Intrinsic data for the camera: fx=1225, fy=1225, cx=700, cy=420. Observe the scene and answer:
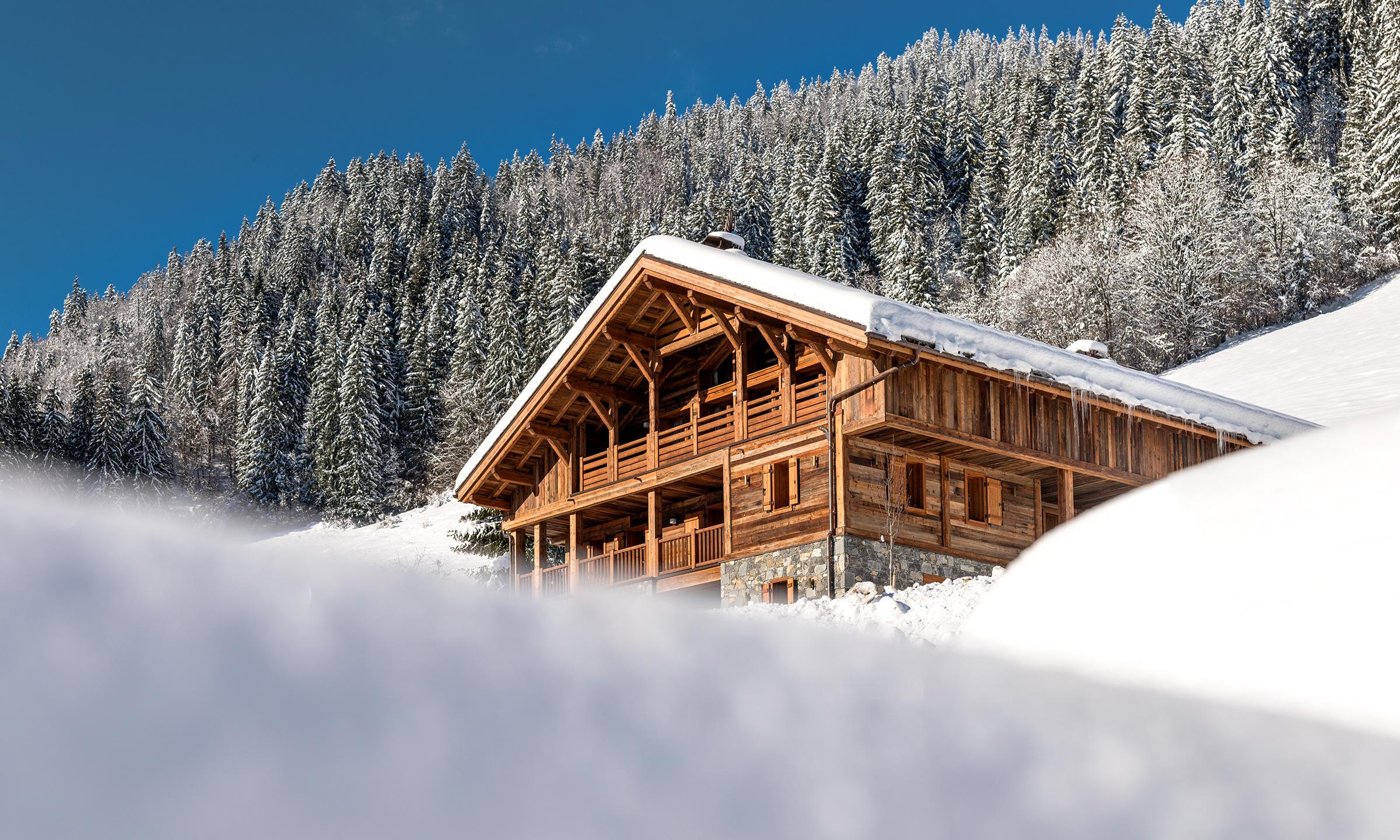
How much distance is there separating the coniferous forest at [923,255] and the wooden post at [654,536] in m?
33.0

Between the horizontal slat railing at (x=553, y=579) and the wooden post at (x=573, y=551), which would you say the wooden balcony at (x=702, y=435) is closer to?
the wooden post at (x=573, y=551)

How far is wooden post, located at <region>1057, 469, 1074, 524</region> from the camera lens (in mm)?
20828

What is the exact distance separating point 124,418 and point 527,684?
68032mm

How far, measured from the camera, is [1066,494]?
68.6 feet

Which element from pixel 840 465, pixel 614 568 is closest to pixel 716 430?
pixel 840 465

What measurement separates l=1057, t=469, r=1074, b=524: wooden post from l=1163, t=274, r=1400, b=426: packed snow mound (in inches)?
437

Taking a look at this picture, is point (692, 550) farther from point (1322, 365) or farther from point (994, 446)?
point (1322, 365)

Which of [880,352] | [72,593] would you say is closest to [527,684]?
[72,593]

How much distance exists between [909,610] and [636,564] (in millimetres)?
11061

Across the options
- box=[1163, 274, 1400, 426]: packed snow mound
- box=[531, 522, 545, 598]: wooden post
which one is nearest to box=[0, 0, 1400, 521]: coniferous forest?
box=[1163, 274, 1400, 426]: packed snow mound

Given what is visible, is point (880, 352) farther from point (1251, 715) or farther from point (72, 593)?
point (72, 593)

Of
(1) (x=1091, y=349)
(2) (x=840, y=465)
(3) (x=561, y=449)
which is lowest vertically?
(2) (x=840, y=465)

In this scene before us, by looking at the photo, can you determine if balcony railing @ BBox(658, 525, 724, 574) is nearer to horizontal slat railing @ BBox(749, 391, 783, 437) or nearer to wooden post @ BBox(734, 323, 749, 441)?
wooden post @ BBox(734, 323, 749, 441)

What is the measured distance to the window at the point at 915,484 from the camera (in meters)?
20.3
